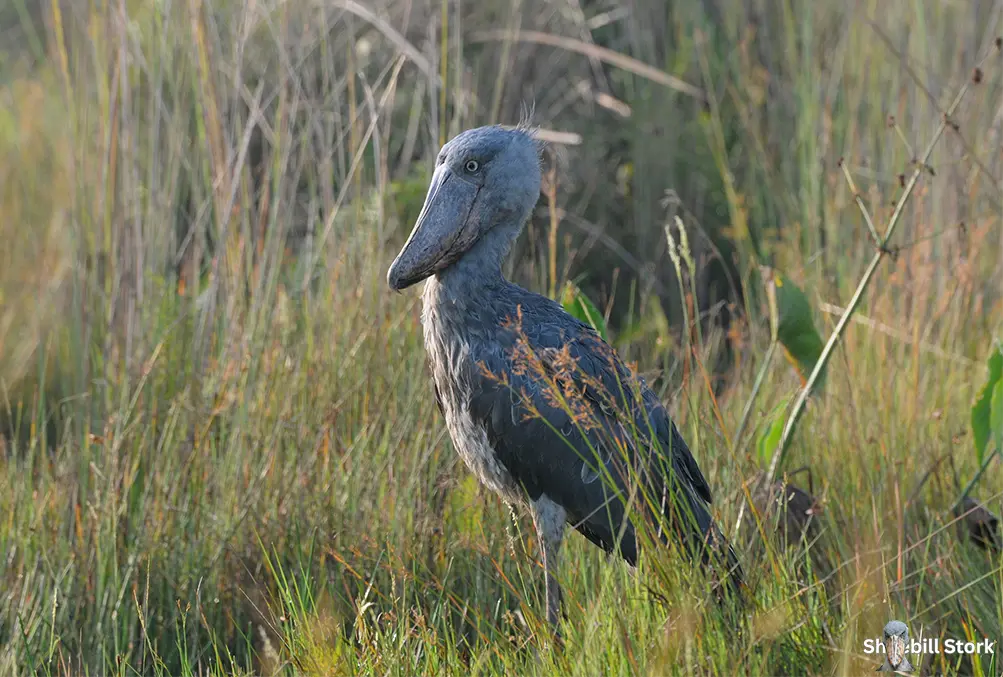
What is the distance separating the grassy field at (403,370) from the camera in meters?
2.43

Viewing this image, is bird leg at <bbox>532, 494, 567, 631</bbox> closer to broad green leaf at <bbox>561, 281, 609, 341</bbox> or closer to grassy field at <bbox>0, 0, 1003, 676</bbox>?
grassy field at <bbox>0, 0, 1003, 676</bbox>

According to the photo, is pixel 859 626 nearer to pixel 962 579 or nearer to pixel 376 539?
pixel 962 579

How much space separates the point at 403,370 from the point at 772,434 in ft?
3.48

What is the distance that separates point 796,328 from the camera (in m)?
2.99

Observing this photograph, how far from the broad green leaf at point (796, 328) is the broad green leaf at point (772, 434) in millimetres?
122

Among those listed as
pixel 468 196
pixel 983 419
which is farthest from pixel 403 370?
pixel 983 419

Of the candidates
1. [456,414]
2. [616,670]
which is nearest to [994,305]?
[456,414]

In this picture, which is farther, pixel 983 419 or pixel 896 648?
pixel 983 419

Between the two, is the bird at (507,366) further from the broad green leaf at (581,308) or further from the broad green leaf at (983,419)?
the broad green leaf at (983,419)

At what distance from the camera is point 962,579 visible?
2689 mm

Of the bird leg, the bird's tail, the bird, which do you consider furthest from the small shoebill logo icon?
the bird leg

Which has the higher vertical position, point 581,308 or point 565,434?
point 581,308

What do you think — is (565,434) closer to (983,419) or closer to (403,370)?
(403,370)

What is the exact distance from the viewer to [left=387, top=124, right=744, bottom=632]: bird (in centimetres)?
268
